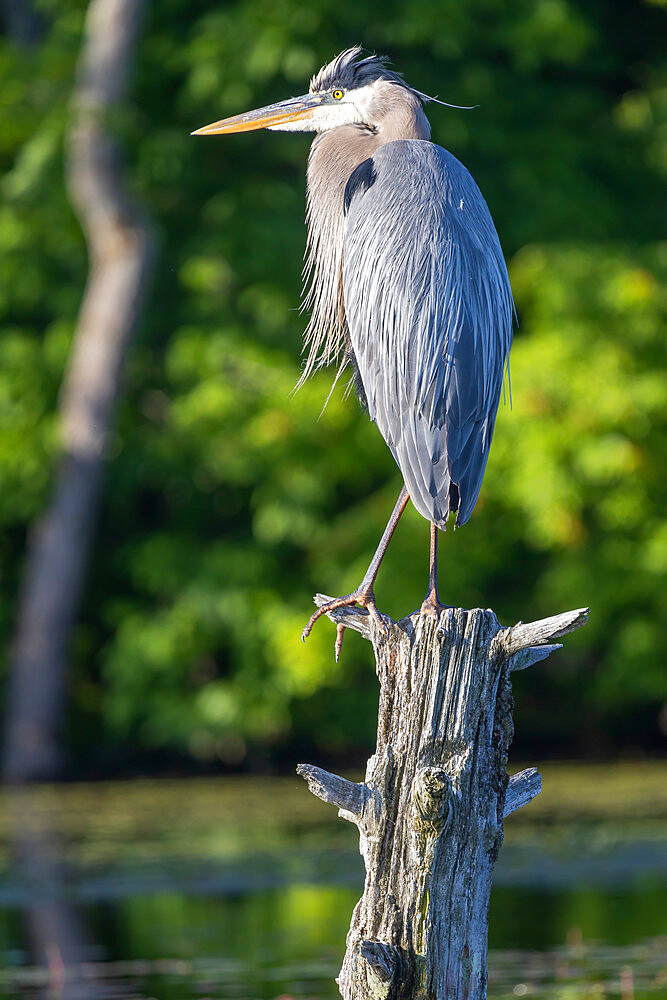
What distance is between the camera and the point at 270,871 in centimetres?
741

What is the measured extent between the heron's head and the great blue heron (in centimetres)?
1

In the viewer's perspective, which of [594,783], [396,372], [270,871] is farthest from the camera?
[594,783]

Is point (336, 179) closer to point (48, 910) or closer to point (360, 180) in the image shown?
point (360, 180)

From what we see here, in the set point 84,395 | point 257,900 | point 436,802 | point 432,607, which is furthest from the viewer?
point 84,395

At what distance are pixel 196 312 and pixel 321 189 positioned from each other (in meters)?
8.10

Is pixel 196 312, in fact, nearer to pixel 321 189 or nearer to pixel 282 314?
pixel 282 314

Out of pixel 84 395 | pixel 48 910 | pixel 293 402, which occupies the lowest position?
pixel 48 910

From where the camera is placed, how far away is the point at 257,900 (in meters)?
6.80

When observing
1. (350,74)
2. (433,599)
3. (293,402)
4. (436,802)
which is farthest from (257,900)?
(293,402)

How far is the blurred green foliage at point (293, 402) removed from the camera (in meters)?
11.2

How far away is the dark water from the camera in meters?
5.24

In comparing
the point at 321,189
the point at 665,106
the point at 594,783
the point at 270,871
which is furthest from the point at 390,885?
the point at 665,106

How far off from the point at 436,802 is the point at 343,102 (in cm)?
254

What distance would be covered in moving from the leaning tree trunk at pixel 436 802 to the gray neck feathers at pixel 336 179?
1660mm
